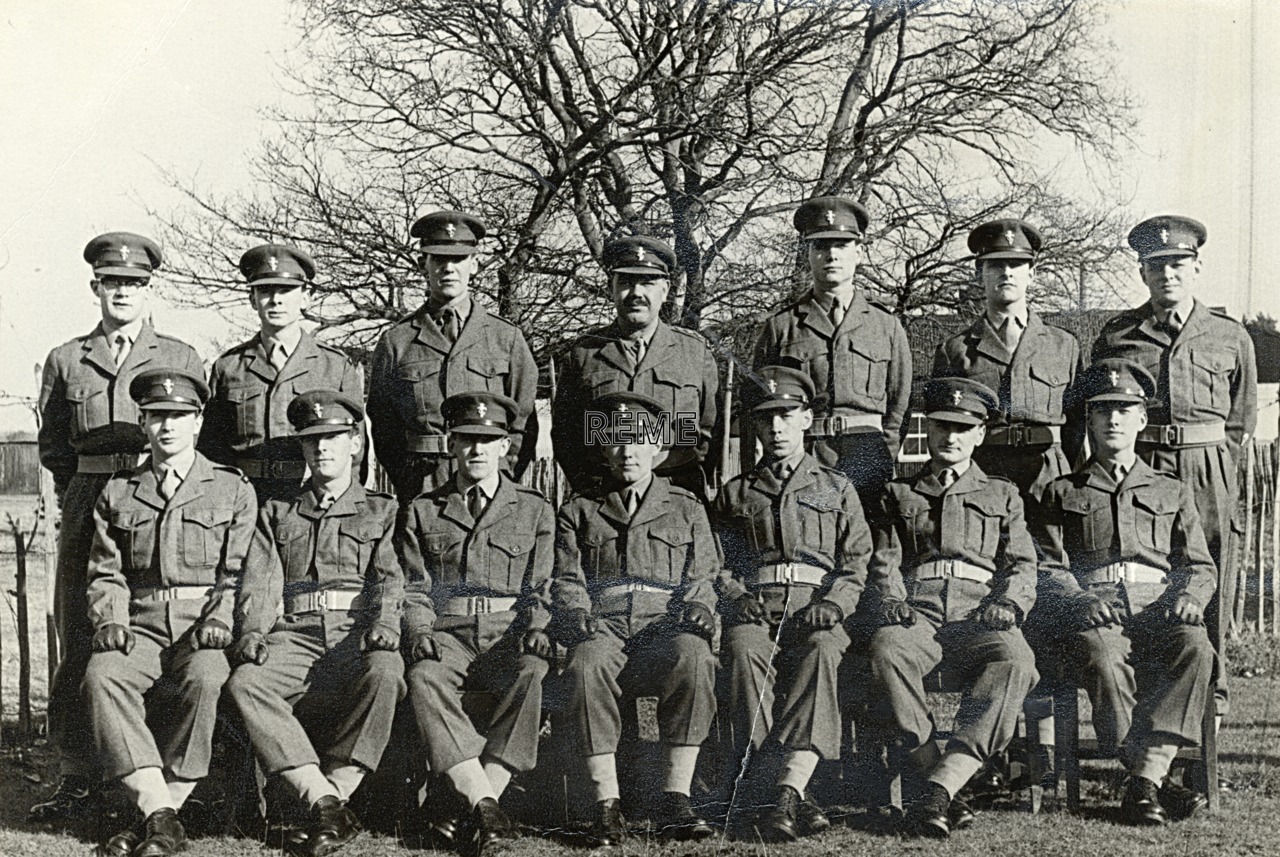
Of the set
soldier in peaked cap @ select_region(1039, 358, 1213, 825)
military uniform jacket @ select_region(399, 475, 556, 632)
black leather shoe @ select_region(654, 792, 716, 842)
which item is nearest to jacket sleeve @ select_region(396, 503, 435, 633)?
military uniform jacket @ select_region(399, 475, 556, 632)

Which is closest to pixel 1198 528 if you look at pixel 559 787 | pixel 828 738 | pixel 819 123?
pixel 828 738

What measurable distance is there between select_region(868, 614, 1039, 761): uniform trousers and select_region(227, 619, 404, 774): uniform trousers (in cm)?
147

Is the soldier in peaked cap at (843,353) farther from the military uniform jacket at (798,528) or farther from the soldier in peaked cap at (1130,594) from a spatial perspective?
the soldier in peaked cap at (1130,594)

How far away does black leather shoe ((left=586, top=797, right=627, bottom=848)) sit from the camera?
357 cm

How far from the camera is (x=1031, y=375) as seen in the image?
4.26 m

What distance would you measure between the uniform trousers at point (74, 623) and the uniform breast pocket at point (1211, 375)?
3802mm

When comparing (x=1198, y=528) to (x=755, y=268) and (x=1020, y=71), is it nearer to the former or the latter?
(x=755, y=268)

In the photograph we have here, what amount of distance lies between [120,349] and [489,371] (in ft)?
4.17

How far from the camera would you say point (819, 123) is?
245 inches

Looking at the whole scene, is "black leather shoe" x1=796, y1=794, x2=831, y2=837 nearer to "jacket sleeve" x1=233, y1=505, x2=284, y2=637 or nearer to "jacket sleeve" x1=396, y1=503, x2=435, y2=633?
"jacket sleeve" x1=396, y1=503, x2=435, y2=633

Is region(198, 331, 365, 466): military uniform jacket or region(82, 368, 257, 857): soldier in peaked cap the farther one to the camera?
region(198, 331, 365, 466): military uniform jacket

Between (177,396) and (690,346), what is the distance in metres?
1.76

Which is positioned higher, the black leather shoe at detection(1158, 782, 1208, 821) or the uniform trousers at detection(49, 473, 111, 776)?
the uniform trousers at detection(49, 473, 111, 776)

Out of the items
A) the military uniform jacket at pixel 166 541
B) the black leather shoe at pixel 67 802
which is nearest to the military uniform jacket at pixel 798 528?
the military uniform jacket at pixel 166 541
